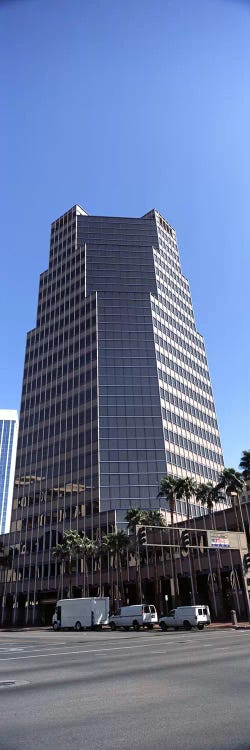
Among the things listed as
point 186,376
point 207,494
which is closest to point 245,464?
point 207,494

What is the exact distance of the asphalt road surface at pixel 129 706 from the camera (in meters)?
7.34

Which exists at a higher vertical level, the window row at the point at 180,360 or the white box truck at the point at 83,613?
the window row at the point at 180,360

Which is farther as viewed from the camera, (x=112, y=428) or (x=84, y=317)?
(x=84, y=317)

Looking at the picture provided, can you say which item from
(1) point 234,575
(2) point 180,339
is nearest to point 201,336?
(2) point 180,339

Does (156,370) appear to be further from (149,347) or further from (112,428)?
(112,428)

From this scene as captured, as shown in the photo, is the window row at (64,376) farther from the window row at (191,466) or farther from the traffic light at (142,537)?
the traffic light at (142,537)

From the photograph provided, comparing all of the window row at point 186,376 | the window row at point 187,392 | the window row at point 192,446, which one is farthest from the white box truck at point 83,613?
the window row at point 186,376

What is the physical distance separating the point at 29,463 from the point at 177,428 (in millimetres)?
32792

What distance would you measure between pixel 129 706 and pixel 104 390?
86086 mm

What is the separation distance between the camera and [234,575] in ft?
194

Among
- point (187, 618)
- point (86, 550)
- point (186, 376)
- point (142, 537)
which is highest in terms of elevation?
point (186, 376)

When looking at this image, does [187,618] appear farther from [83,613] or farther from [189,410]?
[189,410]

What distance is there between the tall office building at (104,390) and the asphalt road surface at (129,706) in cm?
6857

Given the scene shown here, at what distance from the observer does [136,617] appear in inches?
1770
